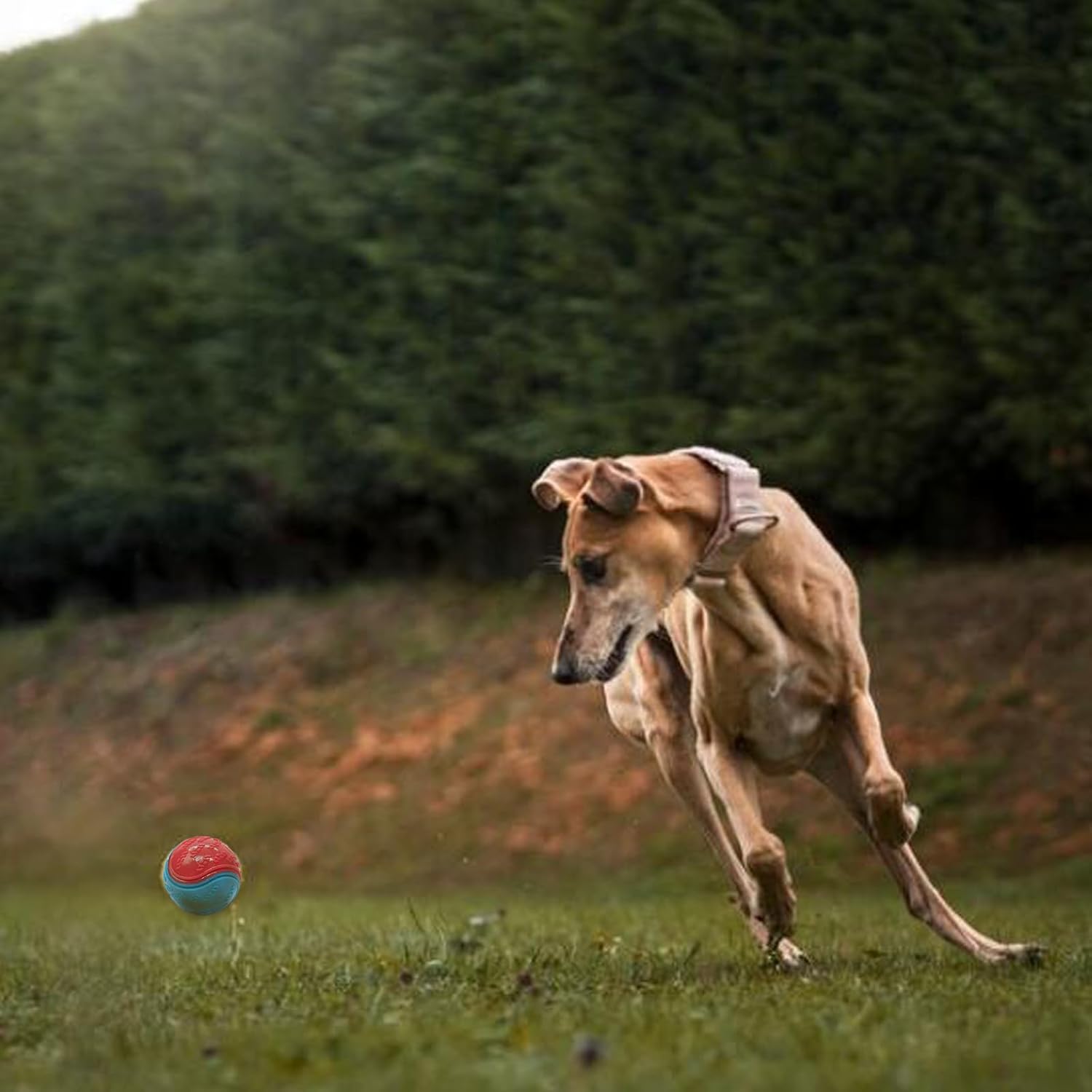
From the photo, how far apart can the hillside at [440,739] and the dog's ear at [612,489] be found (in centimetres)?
506

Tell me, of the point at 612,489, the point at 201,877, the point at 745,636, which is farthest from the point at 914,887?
the point at 201,877

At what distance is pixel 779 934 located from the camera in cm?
667

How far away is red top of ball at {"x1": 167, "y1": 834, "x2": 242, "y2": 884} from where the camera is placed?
7996mm

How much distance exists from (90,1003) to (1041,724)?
6.30 meters

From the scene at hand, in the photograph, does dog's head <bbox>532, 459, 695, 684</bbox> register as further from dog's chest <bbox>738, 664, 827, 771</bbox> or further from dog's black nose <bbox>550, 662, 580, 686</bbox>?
Answer: dog's chest <bbox>738, 664, 827, 771</bbox>

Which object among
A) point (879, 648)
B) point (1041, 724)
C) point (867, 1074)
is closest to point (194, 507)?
point (879, 648)

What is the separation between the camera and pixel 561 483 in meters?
6.60

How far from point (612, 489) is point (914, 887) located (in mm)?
1538

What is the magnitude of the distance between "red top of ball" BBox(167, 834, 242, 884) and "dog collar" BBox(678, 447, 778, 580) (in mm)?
2317

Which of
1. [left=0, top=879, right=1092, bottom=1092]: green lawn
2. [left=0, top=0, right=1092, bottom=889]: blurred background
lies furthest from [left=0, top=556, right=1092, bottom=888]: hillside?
[left=0, top=879, right=1092, bottom=1092]: green lawn

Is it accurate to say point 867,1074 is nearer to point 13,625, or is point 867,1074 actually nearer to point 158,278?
point 158,278

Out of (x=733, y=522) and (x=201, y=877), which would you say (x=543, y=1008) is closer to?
(x=733, y=522)

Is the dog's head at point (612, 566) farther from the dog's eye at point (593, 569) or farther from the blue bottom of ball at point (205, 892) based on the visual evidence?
the blue bottom of ball at point (205, 892)

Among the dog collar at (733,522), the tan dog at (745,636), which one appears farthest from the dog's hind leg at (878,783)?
the dog collar at (733,522)
